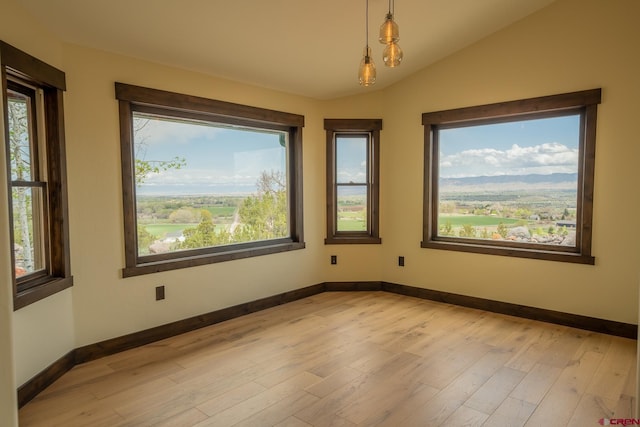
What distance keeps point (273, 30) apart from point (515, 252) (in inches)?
126

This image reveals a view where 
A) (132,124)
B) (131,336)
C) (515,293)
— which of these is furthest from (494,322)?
(132,124)

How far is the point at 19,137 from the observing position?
2711 millimetres

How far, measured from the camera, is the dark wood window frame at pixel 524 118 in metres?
3.58

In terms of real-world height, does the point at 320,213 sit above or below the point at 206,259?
above

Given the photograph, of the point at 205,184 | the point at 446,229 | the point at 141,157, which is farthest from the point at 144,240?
the point at 446,229

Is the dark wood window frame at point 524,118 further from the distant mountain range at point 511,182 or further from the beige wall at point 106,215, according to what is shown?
the beige wall at point 106,215

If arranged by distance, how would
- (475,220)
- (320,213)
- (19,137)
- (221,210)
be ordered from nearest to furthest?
(19,137) < (221,210) < (475,220) < (320,213)

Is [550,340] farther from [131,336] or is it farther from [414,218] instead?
[131,336]

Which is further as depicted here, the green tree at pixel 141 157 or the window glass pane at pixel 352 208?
the window glass pane at pixel 352 208

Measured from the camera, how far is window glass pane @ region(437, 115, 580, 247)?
3.86m

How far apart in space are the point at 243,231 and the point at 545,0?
→ 12.3ft

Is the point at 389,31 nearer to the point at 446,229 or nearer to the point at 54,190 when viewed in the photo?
the point at 54,190

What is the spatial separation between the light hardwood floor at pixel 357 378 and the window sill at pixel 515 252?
0.66m

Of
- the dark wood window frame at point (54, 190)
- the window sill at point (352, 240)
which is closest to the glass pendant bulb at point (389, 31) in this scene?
the dark wood window frame at point (54, 190)
